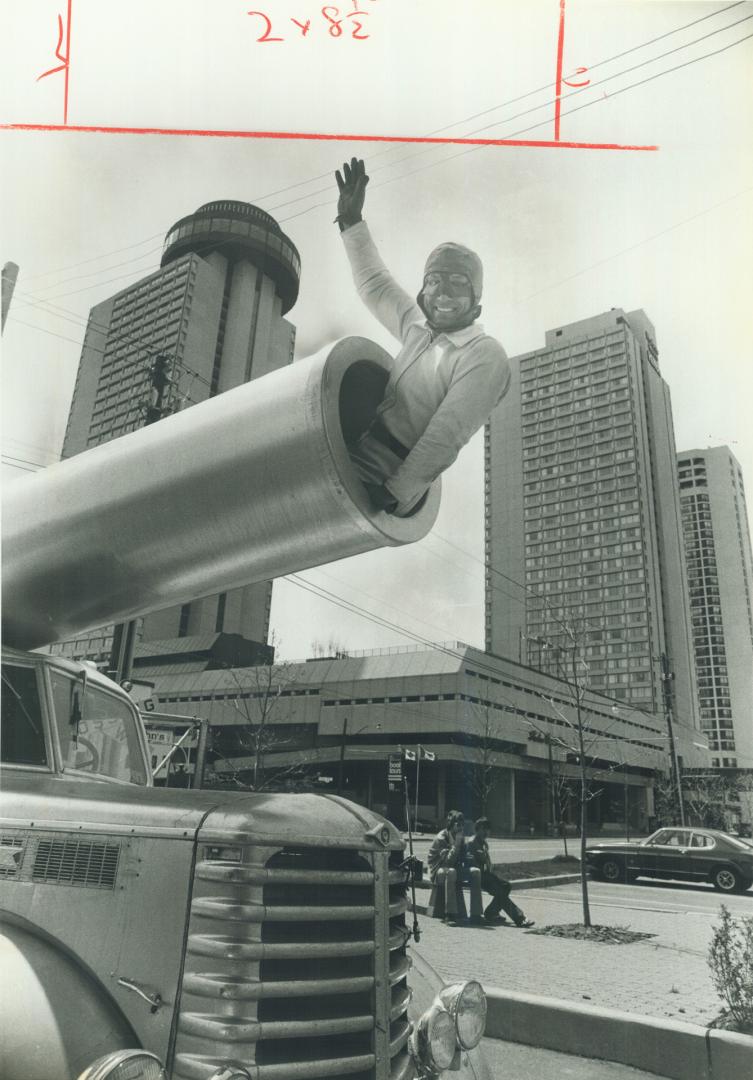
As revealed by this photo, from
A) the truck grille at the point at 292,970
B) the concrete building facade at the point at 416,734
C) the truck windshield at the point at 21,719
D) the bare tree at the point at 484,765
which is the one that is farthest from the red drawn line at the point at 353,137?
the bare tree at the point at 484,765

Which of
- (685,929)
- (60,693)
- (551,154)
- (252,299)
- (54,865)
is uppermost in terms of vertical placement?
(551,154)

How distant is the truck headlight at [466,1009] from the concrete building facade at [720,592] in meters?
2.82

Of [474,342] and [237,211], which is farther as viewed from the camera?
[237,211]

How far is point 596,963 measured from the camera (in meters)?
6.33

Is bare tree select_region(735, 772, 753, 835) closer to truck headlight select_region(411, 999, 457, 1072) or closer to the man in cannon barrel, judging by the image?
truck headlight select_region(411, 999, 457, 1072)

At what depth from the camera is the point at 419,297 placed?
3361 millimetres

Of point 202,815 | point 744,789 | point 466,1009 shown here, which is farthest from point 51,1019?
point 744,789

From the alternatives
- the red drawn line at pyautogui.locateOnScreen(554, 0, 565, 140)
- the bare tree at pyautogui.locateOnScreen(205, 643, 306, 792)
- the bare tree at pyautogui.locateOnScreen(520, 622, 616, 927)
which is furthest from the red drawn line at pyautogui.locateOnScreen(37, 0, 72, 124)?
the bare tree at pyautogui.locateOnScreen(205, 643, 306, 792)

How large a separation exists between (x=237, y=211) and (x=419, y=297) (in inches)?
52.5

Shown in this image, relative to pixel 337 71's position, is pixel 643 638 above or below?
below

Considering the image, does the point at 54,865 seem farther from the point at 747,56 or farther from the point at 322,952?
the point at 747,56

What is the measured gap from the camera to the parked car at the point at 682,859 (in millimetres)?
12164

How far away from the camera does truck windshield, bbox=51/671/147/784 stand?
127 inches

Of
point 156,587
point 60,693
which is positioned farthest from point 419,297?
point 60,693
